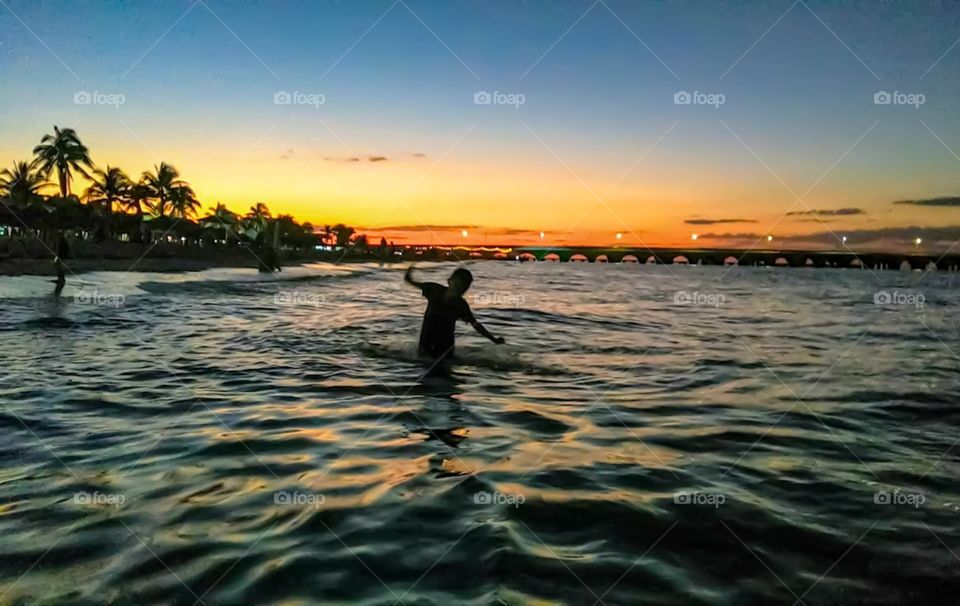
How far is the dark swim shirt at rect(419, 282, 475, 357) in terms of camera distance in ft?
37.1

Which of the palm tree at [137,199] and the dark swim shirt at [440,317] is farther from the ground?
the palm tree at [137,199]

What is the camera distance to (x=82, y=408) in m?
8.49

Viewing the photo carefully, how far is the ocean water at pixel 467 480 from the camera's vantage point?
13.8ft

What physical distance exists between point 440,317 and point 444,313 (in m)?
0.19

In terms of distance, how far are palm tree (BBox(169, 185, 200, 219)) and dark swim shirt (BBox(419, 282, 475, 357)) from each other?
283ft

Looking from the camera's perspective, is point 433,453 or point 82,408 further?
point 82,408

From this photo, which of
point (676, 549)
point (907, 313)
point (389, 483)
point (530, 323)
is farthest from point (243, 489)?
point (907, 313)

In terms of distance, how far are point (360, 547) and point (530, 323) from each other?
19088 millimetres

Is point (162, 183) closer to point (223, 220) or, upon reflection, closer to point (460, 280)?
point (223, 220)

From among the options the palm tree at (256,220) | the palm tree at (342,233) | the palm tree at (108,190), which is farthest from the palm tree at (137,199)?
the palm tree at (342,233)

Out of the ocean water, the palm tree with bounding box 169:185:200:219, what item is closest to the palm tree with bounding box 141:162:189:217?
the palm tree with bounding box 169:185:200:219

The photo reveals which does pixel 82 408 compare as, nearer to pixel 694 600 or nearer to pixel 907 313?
pixel 694 600

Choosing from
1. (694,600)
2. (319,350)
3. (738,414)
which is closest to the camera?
(694,600)

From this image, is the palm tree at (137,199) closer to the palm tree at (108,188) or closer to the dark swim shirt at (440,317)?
the palm tree at (108,188)
